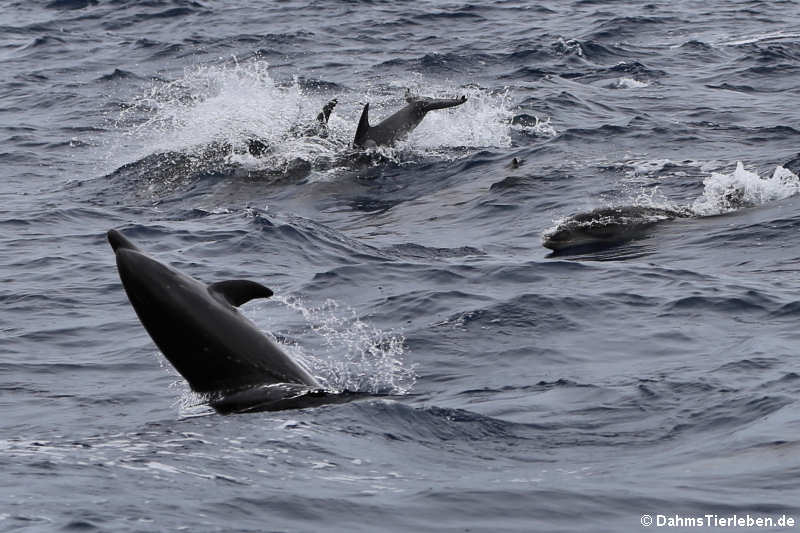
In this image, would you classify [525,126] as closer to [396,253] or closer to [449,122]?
[449,122]

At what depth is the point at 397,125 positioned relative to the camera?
2211 cm

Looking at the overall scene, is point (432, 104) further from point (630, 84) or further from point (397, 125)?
point (630, 84)

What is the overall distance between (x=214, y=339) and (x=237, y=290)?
40 centimetres

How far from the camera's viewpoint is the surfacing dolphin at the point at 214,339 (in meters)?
9.27

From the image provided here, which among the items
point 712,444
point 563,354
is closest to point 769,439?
point 712,444

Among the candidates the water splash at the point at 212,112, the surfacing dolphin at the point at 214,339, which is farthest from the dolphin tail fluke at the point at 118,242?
the water splash at the point at 212,112

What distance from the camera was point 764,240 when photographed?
51.3 ft

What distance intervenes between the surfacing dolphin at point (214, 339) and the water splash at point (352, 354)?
2.41 ft

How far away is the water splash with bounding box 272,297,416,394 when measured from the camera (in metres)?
10.8

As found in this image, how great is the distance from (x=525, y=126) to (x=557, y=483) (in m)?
16.1

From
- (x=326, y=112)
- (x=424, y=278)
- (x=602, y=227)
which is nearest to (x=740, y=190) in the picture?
(x=602, y=227)

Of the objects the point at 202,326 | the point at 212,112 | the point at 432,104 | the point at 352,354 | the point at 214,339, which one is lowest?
the point at 352,354

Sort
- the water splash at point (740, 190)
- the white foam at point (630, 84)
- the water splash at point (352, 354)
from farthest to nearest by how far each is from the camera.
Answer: the white foam at point (630, 84) < the water splash at point (740, 190) < the water splash at point (352, 354)

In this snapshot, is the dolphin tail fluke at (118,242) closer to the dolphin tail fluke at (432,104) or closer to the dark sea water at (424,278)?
the dark sea water at (424,278)
